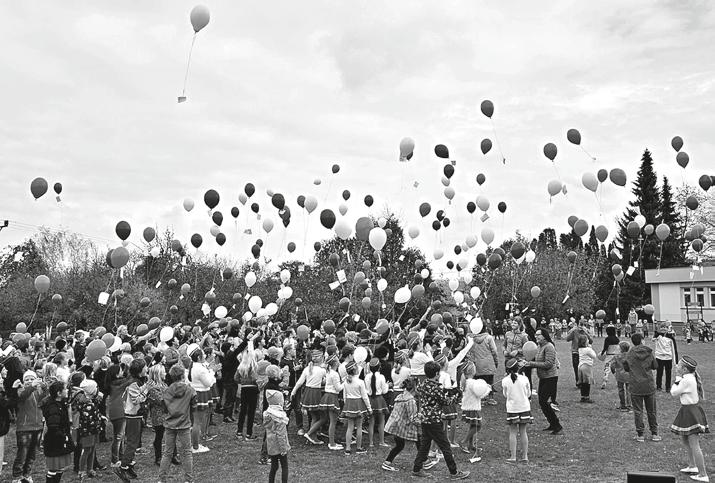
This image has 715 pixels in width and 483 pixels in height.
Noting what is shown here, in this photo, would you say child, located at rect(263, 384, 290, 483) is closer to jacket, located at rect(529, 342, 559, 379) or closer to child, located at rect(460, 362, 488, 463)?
child, located at rect(460, 362, 488, 463)

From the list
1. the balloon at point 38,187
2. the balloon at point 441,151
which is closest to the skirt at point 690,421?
the balloon at point 441,151

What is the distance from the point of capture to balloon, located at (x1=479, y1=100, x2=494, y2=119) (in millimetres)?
13031

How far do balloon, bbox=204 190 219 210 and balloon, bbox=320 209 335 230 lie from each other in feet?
8.97

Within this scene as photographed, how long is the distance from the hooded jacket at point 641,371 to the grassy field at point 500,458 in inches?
31.5

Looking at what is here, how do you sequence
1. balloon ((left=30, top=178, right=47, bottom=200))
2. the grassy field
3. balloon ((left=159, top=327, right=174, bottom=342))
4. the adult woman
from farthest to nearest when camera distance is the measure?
1. balloon ((left=30, top=178, right=47, bottom=200))
2. balloon ((left=159, top=327, right=174, bottom=342))
3. the adult woman
4. the grassy field

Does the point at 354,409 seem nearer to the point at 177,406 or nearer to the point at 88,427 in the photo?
the point at 177,406

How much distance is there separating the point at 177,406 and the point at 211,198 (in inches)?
313

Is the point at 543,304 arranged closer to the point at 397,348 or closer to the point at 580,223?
the point at 580,223

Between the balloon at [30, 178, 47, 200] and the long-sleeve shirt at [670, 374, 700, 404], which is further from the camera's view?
the balloon at [30, 178, 47, 200]

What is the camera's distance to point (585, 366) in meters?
11.8

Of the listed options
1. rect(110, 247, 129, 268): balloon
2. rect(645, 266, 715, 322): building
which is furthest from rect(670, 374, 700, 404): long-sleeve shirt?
rect(645, 266, 715, 322): building

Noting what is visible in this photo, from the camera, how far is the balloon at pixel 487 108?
13.0 metres

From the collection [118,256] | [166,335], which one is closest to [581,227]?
[166,335]

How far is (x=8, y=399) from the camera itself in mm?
7172
